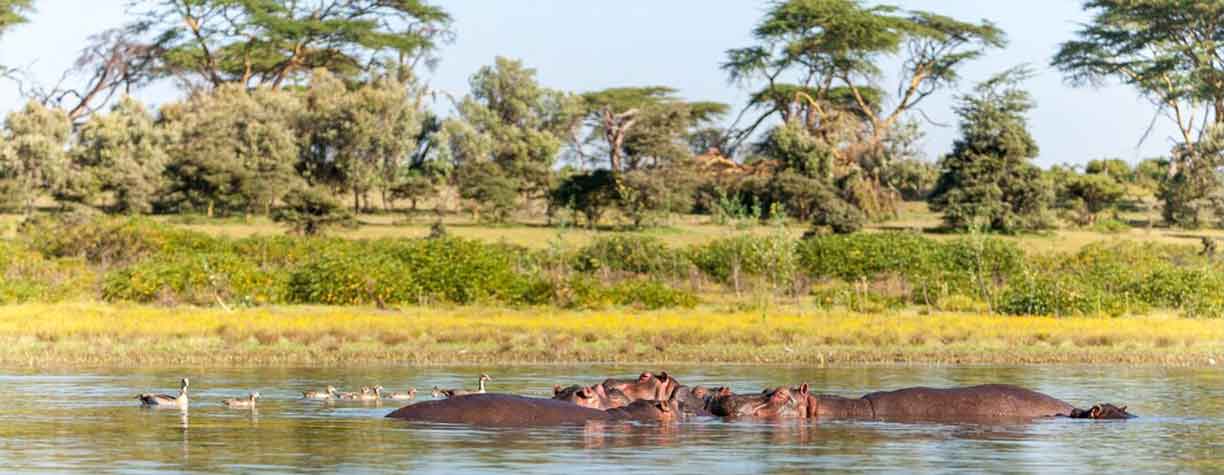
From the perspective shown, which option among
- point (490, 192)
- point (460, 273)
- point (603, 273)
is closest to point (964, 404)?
point (460, 273)

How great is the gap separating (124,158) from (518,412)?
49699 mm

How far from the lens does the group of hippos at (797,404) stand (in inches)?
736

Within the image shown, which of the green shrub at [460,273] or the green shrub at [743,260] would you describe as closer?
the green shrub at [460,273]

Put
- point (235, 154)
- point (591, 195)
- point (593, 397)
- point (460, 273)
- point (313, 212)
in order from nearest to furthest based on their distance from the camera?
point (593, 397) → point (460, 273) → point (313, 212) → point (591, 195) → point (235, 154)

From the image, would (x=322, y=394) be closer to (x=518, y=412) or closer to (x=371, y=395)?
(x=371, y=395)

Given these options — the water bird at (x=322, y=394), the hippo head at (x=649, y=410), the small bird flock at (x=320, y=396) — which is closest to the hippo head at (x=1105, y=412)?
the hippo head at (x=649, y=410)

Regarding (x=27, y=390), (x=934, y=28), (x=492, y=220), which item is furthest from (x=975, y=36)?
(x=27, y=390)

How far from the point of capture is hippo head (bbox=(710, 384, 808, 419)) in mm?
19062

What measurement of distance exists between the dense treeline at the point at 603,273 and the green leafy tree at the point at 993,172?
37.4 ft

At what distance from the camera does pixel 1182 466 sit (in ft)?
48.2

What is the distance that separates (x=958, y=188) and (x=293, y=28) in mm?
31738

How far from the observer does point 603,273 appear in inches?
1800

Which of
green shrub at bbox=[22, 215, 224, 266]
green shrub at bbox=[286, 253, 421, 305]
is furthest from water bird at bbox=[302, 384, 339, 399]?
green shrub at bbox=[22, 215, 224, 266]

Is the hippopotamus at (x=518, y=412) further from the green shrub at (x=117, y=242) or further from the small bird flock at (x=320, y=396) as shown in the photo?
the green shrub at (x=117, y=242)
